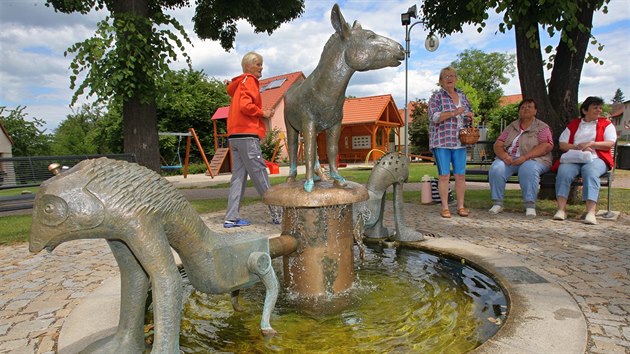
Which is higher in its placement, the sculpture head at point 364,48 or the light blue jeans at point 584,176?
the sculpture head at point 364,48

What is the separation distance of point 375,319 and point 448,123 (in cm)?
352

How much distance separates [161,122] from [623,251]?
2397cm

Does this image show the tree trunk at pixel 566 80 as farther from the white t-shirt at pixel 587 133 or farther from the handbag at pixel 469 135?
the handbag at pixel 469 135

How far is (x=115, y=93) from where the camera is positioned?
6516 millimetres

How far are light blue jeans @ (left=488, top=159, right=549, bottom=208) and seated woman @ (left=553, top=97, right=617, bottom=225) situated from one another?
0.26 meters

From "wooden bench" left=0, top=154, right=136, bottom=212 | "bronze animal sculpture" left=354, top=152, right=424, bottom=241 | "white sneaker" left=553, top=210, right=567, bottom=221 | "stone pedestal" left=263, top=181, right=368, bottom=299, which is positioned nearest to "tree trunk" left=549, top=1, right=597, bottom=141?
"white sneaker" left=553, top=210, right=567, bottom=221

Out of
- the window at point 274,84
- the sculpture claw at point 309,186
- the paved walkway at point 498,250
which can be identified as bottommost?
the paved walkway at point 498,250

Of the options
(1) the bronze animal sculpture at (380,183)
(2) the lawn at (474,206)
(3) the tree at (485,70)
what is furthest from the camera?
(3) the tree at (485,70)

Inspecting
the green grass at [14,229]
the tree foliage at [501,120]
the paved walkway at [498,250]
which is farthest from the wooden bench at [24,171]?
the tree foliage at [501,120]

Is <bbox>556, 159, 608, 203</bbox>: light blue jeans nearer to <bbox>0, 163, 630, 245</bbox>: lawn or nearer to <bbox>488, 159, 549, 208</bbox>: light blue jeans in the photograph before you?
<bbox>488, 159, 549, 208</bbox>: light blue jeans

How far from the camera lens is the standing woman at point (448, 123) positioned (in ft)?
17.1

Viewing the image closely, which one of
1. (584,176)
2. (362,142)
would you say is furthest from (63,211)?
(362,142)

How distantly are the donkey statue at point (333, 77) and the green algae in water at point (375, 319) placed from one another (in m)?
0.79

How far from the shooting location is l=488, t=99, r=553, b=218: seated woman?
5.48m
